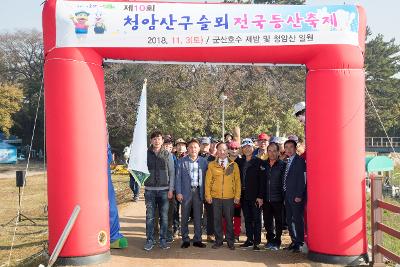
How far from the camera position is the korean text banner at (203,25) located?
6.09 meters

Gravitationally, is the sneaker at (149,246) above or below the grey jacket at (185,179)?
below

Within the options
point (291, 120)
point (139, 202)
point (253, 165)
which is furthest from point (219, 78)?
point (253, 165)

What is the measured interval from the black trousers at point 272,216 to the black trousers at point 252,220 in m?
0.13

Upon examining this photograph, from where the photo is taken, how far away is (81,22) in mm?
6066

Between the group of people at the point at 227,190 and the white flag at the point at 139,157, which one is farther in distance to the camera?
the group of people at the point at 227,190

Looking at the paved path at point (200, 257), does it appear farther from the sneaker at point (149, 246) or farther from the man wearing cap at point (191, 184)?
the man wearing cap at point (191, 184)

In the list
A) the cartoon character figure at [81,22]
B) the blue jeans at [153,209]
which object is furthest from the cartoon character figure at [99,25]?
the blue jeans at [153,209]

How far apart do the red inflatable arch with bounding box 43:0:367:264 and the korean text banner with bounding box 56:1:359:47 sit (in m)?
0.01

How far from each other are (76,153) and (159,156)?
1.41 metres

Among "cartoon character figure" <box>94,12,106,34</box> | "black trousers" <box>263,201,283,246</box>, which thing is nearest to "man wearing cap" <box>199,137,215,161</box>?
"black trousers" <box>263,201,283,246</box>

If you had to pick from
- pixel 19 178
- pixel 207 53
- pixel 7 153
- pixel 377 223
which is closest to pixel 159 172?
pixel 207 53

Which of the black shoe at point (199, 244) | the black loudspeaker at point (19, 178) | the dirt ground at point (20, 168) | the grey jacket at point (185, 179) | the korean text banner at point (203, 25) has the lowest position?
the dirt ground at point (20, 168)

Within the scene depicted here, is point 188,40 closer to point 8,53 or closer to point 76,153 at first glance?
point 76,153

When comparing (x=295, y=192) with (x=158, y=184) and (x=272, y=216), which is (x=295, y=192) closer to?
(x=272, y=216)
